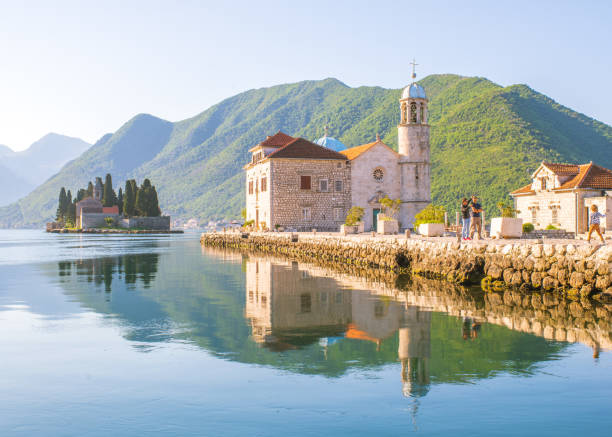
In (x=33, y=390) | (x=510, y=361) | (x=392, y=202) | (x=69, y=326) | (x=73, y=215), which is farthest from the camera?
(x=73, y=215)

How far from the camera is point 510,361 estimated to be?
364 inches

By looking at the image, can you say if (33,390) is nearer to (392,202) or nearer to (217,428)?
(217,428)

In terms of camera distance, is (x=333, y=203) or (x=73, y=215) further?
(x=73, y=215)

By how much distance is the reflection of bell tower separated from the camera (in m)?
8.11

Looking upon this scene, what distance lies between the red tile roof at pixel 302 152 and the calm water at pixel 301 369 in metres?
38.0

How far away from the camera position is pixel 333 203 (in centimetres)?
5538

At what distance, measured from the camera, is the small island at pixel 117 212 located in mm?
117438

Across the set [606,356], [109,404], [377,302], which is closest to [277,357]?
[109,404]

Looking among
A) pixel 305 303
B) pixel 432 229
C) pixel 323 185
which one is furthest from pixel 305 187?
pixel 305 303

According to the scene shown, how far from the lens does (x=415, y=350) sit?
10.2m

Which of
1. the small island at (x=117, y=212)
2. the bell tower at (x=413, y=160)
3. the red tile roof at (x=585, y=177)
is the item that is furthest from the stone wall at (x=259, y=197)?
the small island at (x=117, y=212)

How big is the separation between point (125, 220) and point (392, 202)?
8220cm

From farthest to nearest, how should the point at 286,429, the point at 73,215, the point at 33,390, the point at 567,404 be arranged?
the point at 73,215 → the point at 33,390 → the point at 567,404 → the point at 286,429

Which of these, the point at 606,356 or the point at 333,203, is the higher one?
the point at 333,203
